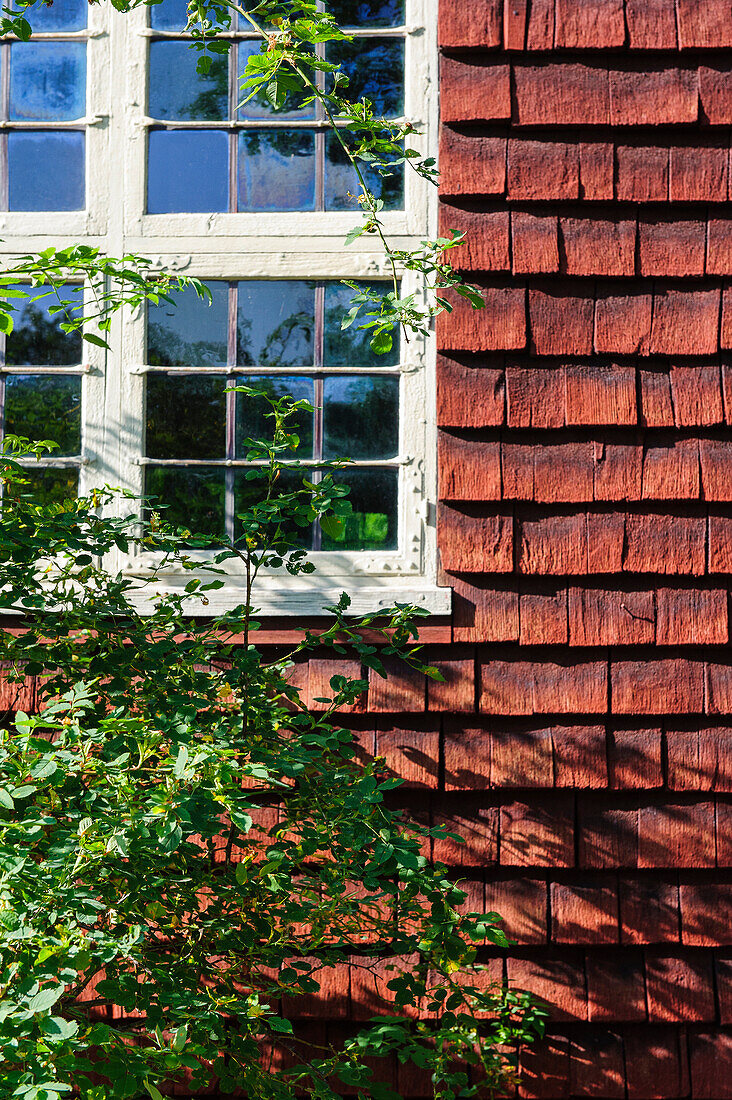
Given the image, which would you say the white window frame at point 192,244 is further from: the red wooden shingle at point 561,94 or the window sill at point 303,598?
the red wooden shingle at point 561,94

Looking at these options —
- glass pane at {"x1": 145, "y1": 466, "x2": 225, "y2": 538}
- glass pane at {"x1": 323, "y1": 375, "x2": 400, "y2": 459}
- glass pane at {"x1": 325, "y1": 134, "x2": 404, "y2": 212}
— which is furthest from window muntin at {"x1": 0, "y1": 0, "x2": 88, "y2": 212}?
glass pane at {"x1": 323, "y1": 375, "x2": 400, "y2": 459}

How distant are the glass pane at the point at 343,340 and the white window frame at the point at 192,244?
5 centimetres

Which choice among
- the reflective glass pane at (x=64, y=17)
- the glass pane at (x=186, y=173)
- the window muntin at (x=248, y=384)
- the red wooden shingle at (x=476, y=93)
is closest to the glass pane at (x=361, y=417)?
the window muntin at (x=248, y=384)

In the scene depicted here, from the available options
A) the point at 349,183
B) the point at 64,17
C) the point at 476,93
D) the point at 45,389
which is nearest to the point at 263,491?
the point at 45,389

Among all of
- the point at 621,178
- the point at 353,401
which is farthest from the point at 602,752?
the point at 621,178

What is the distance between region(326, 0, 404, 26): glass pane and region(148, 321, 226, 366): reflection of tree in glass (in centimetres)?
101

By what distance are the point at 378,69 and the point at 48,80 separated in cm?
97

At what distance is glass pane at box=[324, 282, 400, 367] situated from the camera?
2.60 meters

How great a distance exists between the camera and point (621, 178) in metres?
2.48

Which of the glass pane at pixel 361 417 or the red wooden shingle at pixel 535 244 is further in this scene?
the glass pane at pixel 361 417

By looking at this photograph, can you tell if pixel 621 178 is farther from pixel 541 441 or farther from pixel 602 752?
pixel 602 752

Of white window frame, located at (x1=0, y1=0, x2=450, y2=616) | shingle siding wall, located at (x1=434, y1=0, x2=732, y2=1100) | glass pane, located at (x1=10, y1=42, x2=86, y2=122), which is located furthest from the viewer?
glass pane, located at (x1=10, y1=42, x2=86, y2=122)

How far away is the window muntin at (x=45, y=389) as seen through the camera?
2.59 meters

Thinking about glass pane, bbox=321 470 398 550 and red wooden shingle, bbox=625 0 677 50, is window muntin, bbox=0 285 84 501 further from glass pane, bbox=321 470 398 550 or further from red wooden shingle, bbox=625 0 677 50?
red wooden shingle, bbox=625 0 677 50
